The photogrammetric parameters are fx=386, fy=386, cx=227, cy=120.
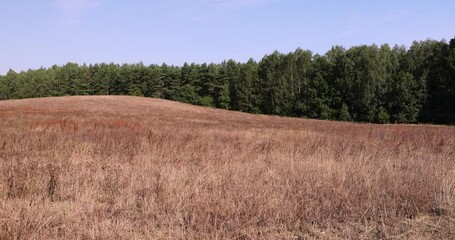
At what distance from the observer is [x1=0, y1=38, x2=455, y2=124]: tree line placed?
5459 cm

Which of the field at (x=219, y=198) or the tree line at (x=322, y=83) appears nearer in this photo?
the field at (x=219, y=198)

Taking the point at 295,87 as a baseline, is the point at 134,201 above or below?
below

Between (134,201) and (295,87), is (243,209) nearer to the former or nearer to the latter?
(134,201)

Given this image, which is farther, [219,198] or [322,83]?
[322,83]

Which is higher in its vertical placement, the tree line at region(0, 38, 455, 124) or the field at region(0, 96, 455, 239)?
the tree line at region(0, 38, 455, 124)

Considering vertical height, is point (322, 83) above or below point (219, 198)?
above

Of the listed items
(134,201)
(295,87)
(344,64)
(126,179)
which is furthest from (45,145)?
(295,87)

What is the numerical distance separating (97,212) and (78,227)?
0.51m

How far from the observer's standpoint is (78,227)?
3928 millimetres

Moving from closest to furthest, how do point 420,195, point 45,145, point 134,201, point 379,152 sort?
1. point 134,201
2. point 420,195
3. point 45,145
4. point 379,152

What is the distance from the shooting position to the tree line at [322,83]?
54.6 m

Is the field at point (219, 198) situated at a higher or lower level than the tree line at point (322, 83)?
lower

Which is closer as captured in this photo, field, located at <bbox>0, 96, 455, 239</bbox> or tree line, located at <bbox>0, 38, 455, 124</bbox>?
field, located at <bbox>0, 96, 455, 239</bbox>

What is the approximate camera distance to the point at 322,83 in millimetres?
64188
